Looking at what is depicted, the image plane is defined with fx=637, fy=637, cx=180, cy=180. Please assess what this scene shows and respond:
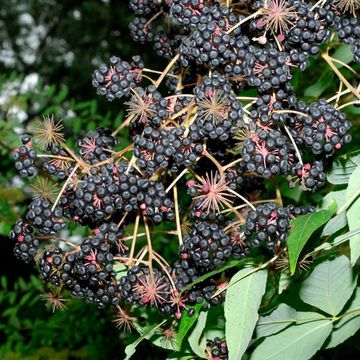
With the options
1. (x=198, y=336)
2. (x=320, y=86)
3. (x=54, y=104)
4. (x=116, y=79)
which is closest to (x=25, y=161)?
(x=116, y=79)

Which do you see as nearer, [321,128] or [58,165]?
[321,128]

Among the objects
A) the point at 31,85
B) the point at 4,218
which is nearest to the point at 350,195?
the point at 4,218

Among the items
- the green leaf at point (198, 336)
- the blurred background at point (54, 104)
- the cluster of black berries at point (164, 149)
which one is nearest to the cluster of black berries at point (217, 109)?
the cluster of black berries at point (164, 149)

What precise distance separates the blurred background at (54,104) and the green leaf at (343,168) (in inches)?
10.3

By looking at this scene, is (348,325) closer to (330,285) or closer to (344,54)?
(330,285)

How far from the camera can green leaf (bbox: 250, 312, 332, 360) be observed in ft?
3.96

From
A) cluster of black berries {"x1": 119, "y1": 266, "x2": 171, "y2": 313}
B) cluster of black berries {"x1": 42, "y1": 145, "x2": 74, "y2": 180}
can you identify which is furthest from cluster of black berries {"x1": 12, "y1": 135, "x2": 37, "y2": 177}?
cluster of black berries {"x1": 119, "y1": 266, "x2": 171, "y2": 313}

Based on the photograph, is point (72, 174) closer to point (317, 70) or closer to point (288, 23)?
point (288, 23)

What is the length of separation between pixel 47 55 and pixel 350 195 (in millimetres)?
9180

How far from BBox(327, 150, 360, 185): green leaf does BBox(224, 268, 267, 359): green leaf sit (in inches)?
9.3

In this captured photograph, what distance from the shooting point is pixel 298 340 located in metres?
1.23

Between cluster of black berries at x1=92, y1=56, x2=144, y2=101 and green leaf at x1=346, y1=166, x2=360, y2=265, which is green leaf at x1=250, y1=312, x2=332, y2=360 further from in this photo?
cluster of black berries at x1=92, y1=56, x2=144, y2=101

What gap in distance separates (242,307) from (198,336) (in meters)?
0.15

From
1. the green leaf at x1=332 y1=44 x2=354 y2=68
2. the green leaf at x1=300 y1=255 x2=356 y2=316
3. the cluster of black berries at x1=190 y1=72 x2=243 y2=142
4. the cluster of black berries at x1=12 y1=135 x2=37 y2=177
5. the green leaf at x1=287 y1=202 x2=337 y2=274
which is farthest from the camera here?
the green leaf at x1=332 y1=44 x2=354 y2=68
